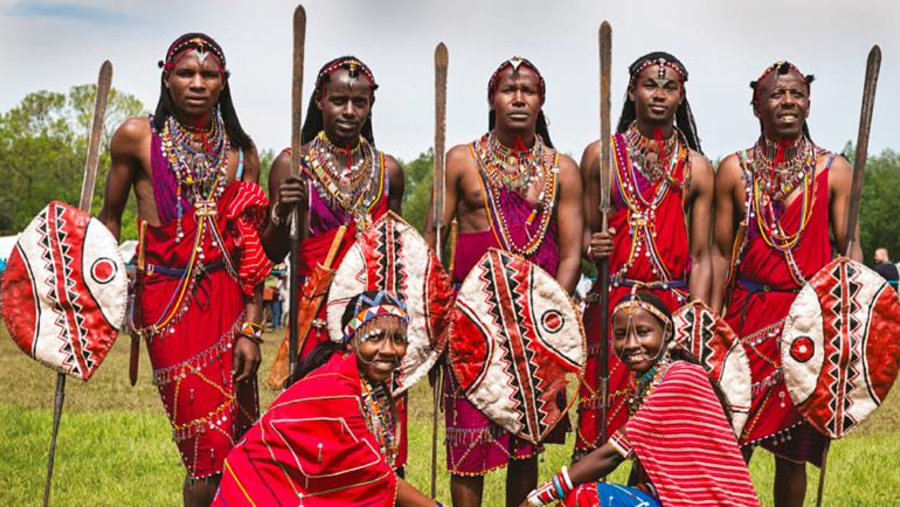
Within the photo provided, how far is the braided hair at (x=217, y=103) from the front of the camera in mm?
5113

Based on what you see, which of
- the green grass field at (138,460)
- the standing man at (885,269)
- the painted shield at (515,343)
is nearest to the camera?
the painted shield at (515,343)

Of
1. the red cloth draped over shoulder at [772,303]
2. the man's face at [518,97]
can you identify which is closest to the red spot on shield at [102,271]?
the man's face at [518,97]

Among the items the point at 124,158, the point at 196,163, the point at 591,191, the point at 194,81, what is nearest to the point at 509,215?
the point at 591,191

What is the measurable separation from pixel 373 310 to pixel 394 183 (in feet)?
4.15

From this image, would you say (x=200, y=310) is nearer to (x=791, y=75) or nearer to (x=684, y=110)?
(x=684, y=110)

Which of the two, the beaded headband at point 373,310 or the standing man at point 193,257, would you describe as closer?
the beaded headband at point 373,310

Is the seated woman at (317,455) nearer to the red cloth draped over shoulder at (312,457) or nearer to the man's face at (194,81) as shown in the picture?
the red cloth draped over shoulder at (312,457)

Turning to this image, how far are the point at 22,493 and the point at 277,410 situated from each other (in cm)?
380

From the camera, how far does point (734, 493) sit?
449 cm

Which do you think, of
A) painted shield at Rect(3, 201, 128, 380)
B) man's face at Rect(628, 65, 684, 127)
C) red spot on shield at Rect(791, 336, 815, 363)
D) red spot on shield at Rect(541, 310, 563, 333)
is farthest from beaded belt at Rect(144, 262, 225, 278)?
red spot on shield at Rect(791, 336, 815, 363)

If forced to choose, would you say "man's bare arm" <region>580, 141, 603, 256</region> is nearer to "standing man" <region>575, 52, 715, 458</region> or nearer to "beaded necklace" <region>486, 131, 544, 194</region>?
"standing man" <region>575, 52, 715, 458</region>

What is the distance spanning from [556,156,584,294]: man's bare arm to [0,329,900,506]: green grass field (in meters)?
2.26

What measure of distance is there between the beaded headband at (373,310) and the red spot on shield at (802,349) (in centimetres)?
226

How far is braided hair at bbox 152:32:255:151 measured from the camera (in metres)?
5.11
